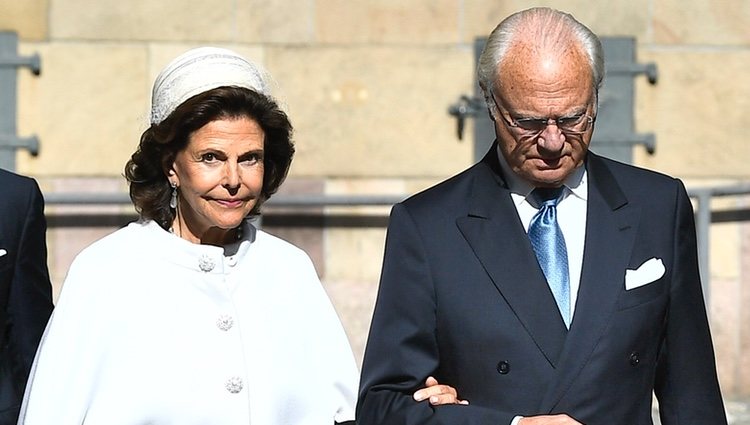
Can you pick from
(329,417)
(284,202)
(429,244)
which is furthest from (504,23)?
(284,202)

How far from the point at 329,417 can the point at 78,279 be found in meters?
0.71

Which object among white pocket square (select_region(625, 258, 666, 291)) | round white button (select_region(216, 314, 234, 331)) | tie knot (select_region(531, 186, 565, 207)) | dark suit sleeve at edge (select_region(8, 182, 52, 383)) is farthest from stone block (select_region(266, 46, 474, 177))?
white pocket square (select_region(625, 258, 666, 291))

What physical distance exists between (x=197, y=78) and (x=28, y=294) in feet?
3.04

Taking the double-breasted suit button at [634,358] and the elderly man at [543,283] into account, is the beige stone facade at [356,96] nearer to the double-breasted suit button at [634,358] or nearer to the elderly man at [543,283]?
the elderly man at [543,283]

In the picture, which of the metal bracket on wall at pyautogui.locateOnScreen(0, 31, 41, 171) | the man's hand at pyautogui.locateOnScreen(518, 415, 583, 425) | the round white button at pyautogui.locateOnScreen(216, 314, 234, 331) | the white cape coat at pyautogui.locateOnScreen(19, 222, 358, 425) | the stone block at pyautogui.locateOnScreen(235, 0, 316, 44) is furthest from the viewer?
the stone block at pyautogui.locateOnScreen(235, 0, 316, 44)

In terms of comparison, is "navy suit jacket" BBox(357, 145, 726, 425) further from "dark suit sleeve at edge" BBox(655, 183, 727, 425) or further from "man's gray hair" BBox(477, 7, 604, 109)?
"man's gray hair" BBox(477, 7, 604, 109)

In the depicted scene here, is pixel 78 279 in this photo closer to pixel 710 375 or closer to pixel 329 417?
pixel 329 417

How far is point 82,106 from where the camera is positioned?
832 centimetres

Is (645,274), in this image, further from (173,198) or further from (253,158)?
(173,198)

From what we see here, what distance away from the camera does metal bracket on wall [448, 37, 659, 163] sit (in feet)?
27.6

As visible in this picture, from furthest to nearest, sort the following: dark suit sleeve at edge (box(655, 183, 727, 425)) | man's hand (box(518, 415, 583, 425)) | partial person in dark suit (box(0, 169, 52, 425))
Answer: partial person in dark suit (box(0, 169, 52, 425))
dark suit sleeve at edge (box(655, 183, 727, 425))
man's hand (box(518, 415, 583, 425))

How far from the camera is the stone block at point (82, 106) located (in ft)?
27.3

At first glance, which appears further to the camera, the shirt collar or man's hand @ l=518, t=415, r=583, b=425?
the shirt collar

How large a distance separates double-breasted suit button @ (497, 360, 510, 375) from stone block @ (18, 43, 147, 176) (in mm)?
4745
